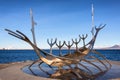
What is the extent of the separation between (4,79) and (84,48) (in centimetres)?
696

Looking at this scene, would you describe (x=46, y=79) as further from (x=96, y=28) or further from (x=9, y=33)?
(x=96, y=28)

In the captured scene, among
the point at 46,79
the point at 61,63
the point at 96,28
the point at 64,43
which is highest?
the point at 96,28

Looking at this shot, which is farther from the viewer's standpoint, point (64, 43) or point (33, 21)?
point (64, 43)

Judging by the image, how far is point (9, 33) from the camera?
53.4 feet

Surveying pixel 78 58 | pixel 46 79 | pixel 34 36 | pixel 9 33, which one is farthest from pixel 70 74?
pixel 9 33

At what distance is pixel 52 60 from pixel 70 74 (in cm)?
232

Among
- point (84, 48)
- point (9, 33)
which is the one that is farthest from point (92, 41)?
point (9, 33)

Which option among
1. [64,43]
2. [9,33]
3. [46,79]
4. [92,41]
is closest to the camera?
[9,33]

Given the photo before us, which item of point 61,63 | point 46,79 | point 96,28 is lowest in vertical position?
point 46,79

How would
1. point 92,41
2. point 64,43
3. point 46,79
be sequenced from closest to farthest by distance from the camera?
point 46,79 < point 64,43 < point 92,41

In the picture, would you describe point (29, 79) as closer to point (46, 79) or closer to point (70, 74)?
point (46, 79)

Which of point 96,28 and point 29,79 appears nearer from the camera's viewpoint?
point 29,79

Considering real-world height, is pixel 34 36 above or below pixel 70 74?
above

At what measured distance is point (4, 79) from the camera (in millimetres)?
17812
